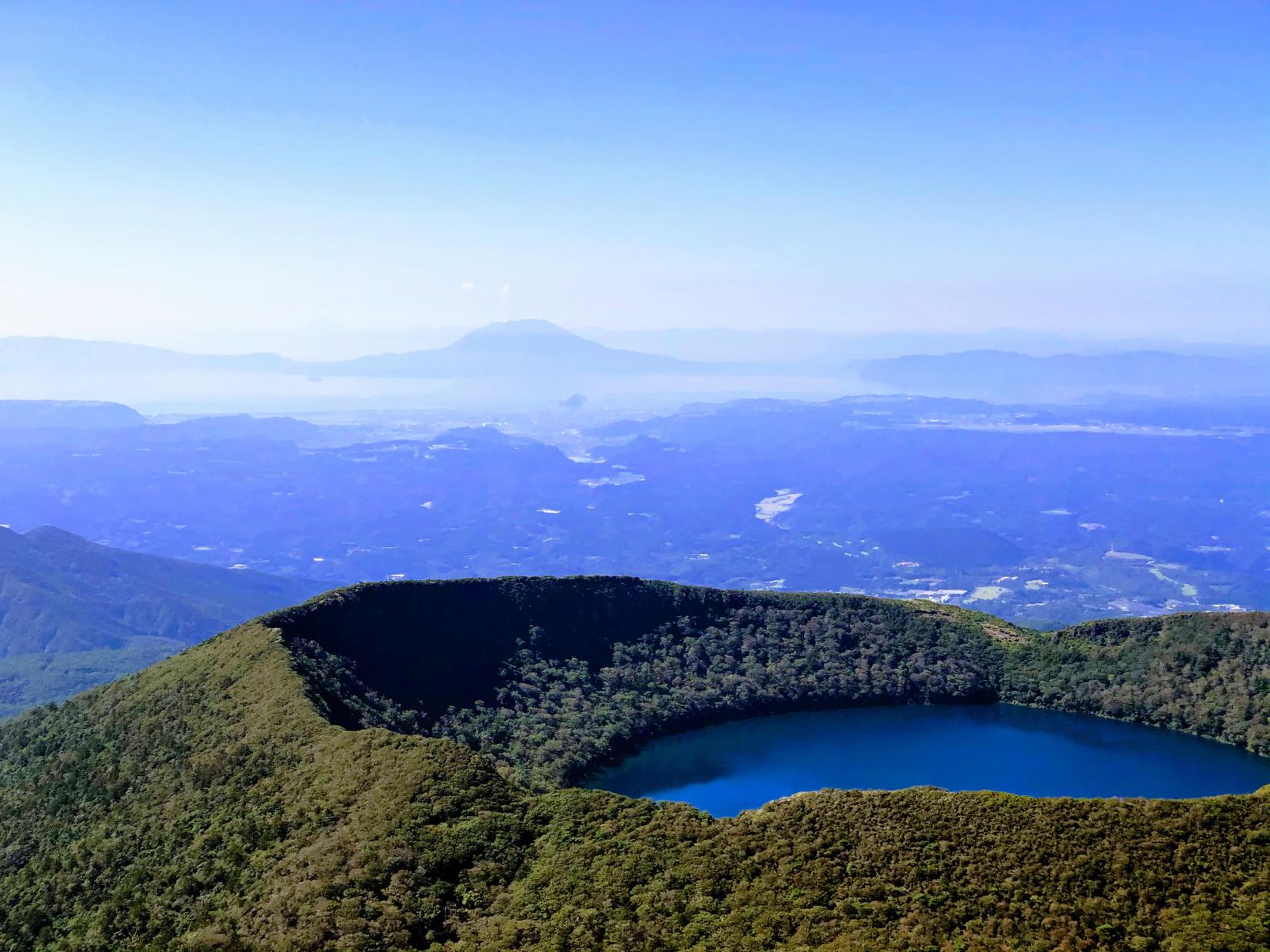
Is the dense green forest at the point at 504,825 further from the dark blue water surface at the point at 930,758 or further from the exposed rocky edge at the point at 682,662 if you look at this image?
the dark blue water surface at the point at 930,758

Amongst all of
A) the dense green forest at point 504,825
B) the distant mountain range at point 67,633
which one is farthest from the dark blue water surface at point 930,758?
the distant mountain range at point 67,633

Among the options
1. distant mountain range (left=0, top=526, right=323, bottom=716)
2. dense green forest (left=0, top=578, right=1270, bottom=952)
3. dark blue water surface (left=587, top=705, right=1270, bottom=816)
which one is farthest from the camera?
distant mountain range (left=0, top=526, right=323, bottom=716)

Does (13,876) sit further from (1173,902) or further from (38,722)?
(1173,902)

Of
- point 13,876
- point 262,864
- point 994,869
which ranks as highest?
point 994,869

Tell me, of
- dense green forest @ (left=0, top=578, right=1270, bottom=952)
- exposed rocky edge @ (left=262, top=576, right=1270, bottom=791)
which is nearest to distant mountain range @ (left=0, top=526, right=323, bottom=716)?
dense green forest @ (left=0, top=578, right=1270, bottom=952)

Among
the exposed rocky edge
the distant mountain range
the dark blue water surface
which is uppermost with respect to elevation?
the exposed rocky edge

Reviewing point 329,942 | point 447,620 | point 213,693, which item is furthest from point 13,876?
point 447,620

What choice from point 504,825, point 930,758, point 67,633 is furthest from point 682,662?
point 67,633

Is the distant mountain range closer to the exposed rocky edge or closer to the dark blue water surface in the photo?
the exposed rocky edge
